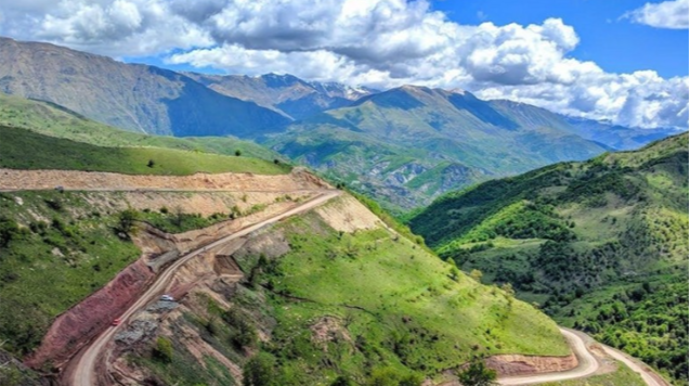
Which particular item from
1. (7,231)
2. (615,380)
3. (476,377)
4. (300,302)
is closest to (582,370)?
(615,380)

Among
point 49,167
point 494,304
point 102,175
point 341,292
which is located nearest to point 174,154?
point 102,175

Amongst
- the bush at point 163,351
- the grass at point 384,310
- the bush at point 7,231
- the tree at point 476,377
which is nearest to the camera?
the bush at point 163,351

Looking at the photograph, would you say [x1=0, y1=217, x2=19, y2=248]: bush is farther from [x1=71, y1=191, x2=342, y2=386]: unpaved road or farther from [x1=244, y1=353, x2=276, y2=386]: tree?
[x1=244, y1=353, x2=276, y2=386]: tree

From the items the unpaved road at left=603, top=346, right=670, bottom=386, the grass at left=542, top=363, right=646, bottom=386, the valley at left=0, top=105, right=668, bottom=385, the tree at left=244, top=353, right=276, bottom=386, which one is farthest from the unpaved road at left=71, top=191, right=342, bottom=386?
the unpaved road at left=603, top=346, right=670, bottom=386

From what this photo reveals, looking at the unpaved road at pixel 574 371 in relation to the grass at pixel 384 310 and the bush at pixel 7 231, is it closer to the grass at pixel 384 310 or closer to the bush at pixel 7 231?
the grass at pixel 384 310

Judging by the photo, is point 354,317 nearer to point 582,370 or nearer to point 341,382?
point 341,382

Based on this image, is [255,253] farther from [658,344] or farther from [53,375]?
[658,344]

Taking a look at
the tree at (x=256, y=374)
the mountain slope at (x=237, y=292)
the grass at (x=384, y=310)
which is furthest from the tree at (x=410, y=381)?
the tree at (x=256, y=374)
